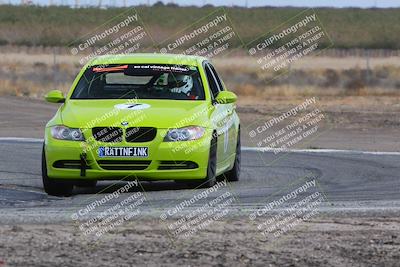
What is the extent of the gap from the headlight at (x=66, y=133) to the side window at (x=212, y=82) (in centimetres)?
221

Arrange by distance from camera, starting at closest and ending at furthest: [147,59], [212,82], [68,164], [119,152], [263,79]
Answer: [119,152], [68,164], [147,59], [212,82], [263,79]

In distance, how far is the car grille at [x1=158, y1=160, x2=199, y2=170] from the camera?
13578mm

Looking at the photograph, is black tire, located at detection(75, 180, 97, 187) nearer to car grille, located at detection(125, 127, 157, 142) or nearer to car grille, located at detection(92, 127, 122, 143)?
car grille, located at detection(92, 127, 122, 143)

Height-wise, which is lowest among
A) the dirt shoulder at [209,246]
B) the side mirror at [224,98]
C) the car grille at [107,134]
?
the side mirror at [224,98]

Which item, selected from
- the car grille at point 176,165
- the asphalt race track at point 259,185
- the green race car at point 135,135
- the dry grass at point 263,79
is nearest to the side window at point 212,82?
the green race car at point 135,135

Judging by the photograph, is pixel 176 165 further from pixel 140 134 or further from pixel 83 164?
pixel 83 164

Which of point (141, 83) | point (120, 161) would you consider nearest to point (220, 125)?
point (141, 83)

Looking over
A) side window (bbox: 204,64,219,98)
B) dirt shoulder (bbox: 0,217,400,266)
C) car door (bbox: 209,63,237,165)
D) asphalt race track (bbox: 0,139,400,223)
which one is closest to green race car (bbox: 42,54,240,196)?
car door (bbox: 209,63,237,165)

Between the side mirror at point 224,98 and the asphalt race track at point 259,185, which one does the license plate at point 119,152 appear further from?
the side mirror at point 224,98

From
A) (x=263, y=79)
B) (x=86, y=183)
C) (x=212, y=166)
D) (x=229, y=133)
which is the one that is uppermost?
(x=212, y=166)

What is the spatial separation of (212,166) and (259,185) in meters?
1.08

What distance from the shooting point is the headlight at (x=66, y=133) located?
13.5 meters

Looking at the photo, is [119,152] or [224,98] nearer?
[119,152]

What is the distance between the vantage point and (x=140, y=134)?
532 inches
